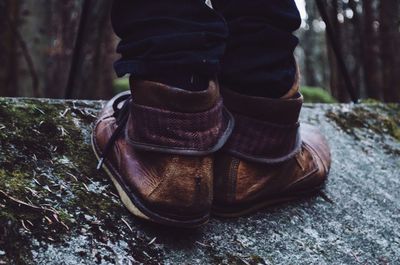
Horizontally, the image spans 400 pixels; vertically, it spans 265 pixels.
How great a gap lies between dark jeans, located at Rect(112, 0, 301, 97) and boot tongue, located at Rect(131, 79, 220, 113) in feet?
0.11

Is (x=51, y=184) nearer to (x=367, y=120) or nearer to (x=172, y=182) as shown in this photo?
(x=172, y=182)

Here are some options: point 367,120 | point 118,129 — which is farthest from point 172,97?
point 367,120

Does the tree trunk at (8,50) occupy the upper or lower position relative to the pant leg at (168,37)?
lower

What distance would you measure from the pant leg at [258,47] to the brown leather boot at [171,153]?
0.16 m

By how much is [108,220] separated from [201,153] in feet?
0.88

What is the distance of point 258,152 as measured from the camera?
1284 millimetres

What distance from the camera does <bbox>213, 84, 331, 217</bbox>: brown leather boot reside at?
1.25 metres

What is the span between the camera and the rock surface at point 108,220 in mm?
990

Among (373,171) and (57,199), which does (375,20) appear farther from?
(57,199)

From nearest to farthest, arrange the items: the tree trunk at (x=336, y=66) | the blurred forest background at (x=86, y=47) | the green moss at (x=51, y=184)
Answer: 1. the green moss at (x=51, y=184)
2. the blurred forest background at (x=86, y=47)
3. the tree trunk at (x=336, y=66)

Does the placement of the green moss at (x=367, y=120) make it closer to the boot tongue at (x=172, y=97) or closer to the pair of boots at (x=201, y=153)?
the pair of boots at (x=201, y=153)

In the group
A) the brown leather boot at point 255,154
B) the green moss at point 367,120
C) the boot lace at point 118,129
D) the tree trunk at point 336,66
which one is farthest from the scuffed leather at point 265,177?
the tree trunk at point 336,66

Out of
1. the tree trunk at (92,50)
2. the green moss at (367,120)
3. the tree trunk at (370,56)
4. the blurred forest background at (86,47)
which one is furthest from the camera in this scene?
the tree trunk at (370,56)

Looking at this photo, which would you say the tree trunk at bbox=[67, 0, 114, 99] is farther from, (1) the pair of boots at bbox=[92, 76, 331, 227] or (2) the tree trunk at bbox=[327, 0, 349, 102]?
(1) the pair of boots at bbox=[92, 76, 331, 227]
